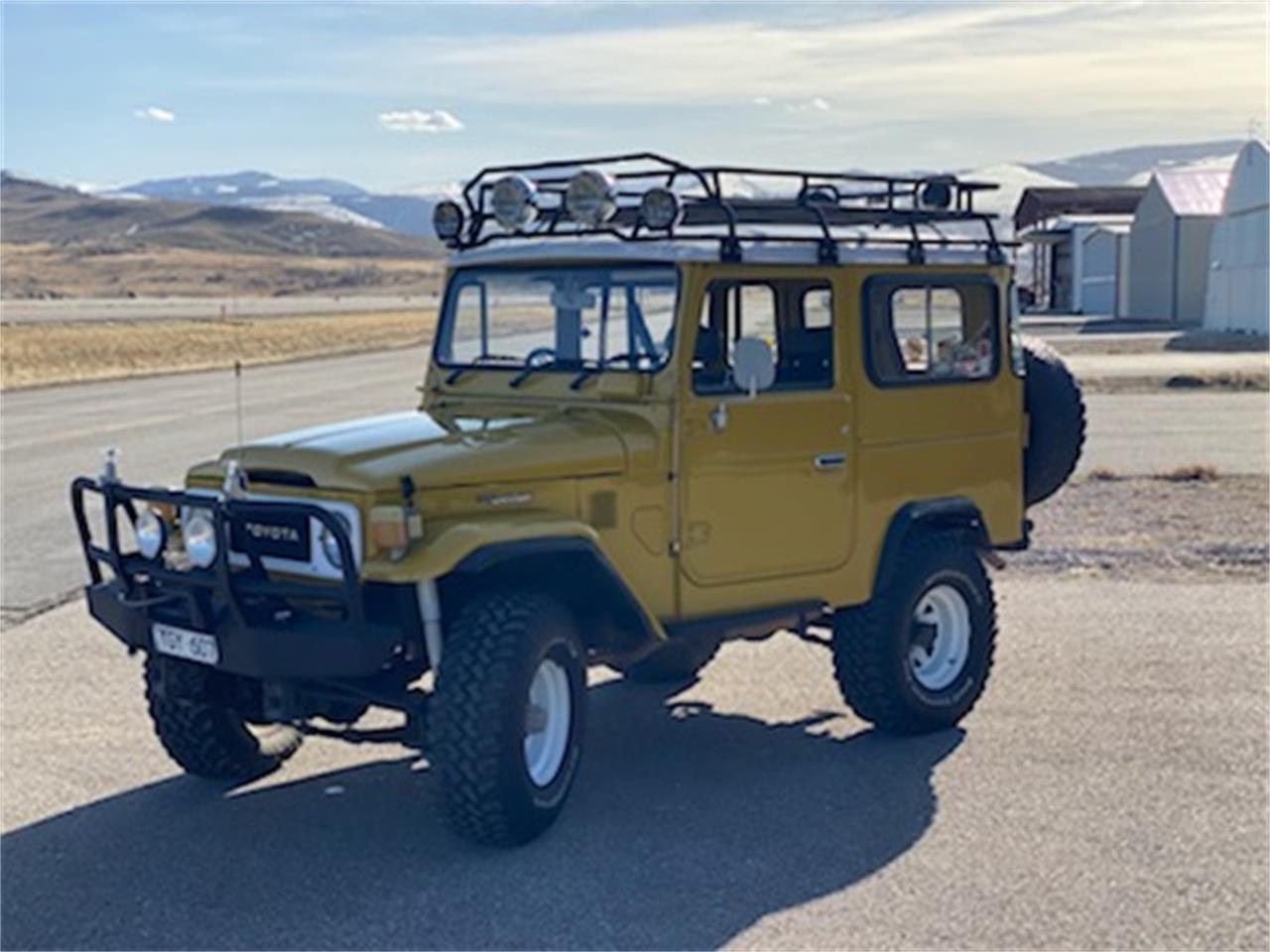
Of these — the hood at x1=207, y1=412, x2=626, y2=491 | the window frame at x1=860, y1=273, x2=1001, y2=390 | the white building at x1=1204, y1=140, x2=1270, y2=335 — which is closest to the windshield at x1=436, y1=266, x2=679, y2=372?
the hood at x1=207, y1=412, x2=626, y2=491

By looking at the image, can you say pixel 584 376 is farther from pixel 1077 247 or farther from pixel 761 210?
pixel 1077 247

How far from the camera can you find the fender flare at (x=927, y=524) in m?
7.34

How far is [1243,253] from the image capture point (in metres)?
43.0

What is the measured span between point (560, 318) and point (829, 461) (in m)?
1.33

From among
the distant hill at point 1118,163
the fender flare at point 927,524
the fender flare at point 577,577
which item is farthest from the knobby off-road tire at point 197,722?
the distant hill at point 1118,163

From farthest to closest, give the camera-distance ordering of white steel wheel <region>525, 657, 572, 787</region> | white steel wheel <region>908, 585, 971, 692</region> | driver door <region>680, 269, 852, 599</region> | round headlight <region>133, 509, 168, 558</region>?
1. white steel wheel <region>908, 585, 971, 692</region>
2. driver door <region>680, 269, 852, 599</region>
3. round headlight <region>133, 509, 168, 558</region>
4. white steel wheel <region>525, 657, 572, 787</region>

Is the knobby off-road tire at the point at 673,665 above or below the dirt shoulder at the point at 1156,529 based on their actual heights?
above

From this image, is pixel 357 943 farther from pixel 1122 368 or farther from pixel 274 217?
pixel 274 217

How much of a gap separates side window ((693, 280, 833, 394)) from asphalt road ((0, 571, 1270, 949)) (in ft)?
5.47

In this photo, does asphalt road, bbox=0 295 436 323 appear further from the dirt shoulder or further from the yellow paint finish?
the yellow paint finish

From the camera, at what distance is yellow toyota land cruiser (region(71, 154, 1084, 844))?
584 cm

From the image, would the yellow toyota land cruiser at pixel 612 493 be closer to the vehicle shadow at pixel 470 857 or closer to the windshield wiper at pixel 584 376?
the windshield wiper at pixel 584 376

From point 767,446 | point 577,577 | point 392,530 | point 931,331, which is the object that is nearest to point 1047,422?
point 931,331

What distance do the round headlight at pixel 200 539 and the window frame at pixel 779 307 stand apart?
79.7 inches
